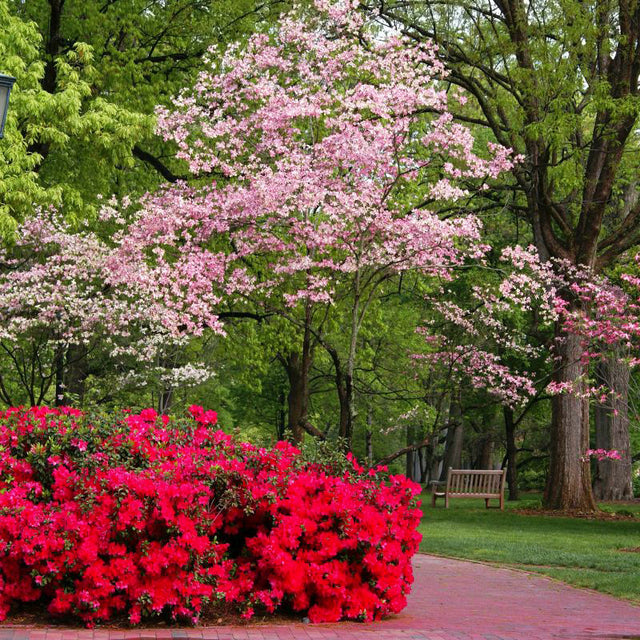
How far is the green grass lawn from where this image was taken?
10492 millimetres

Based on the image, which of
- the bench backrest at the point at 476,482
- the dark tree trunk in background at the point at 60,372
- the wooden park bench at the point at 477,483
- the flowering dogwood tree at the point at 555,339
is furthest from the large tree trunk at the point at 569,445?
the dark tree trunk in background at the point at 60,372

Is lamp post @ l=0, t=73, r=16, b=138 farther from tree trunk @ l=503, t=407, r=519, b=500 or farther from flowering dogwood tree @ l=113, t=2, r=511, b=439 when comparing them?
tree trunk @ l=503, t=407, r=519, b=500

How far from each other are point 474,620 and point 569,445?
13.9m

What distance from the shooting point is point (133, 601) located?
6492 mm

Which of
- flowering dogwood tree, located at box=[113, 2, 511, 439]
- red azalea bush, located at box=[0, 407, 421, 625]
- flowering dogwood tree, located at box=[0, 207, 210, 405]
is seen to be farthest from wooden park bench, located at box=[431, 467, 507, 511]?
red azalea bush, located at box=[0, 407, 421, 625]

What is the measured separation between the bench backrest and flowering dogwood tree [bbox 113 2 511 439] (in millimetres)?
6263

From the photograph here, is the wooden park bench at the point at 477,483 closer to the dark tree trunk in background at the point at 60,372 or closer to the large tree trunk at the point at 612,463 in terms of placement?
the large tree trunk at the point at 612,463

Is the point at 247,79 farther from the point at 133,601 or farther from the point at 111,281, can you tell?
the point at 133,601

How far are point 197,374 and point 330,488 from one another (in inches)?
551

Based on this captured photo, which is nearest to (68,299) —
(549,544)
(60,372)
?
(60,372)

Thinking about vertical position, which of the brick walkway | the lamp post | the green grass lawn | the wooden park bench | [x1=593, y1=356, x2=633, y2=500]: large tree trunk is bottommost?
the brick walkway

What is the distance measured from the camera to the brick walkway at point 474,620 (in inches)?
248

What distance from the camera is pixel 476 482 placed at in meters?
23.2

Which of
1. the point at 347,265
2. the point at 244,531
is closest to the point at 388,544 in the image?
the point at 244,531
